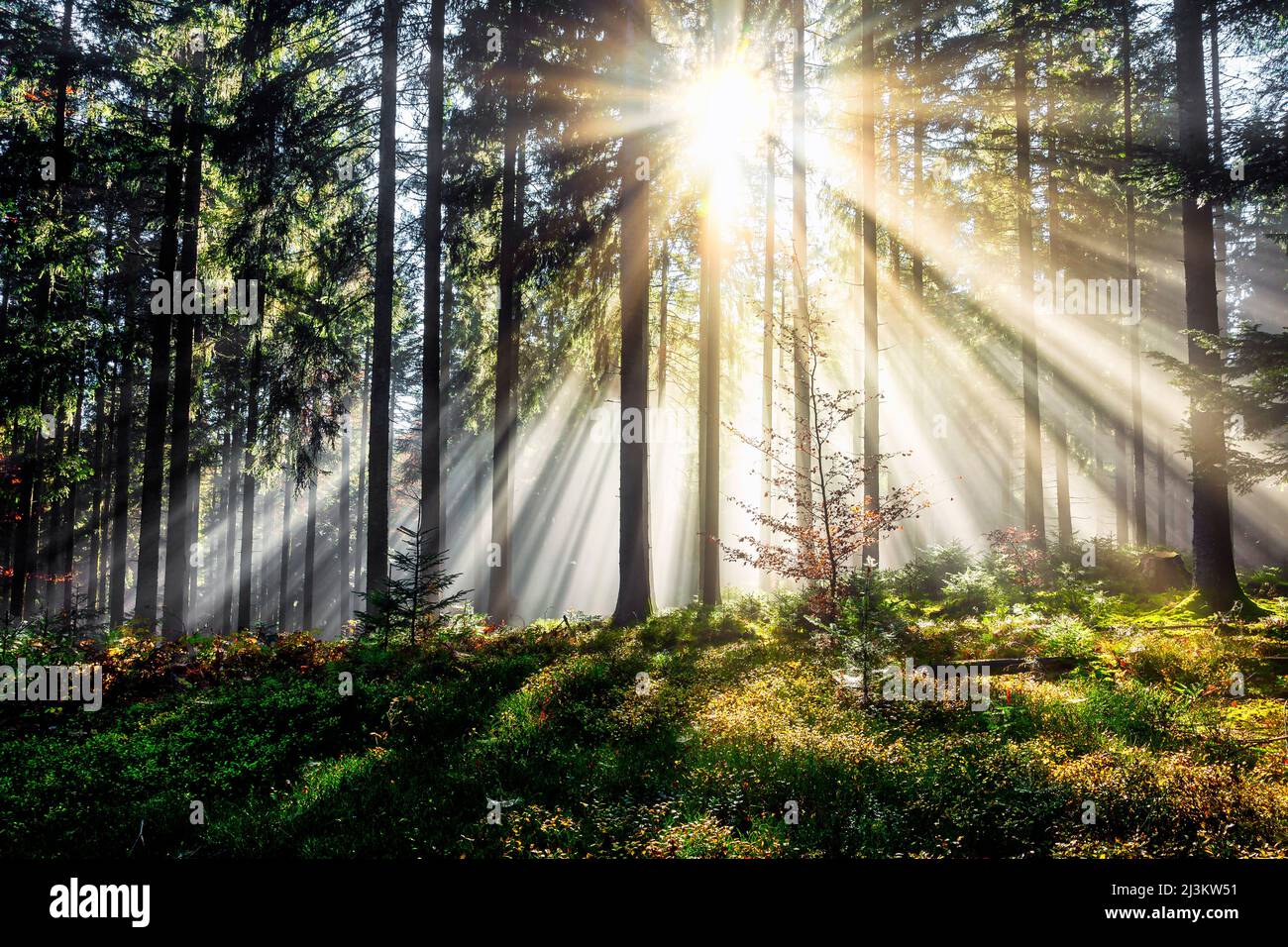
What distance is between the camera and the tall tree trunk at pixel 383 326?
12.6m

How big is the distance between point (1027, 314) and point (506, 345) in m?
13.8

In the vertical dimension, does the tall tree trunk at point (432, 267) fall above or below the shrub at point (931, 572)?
above

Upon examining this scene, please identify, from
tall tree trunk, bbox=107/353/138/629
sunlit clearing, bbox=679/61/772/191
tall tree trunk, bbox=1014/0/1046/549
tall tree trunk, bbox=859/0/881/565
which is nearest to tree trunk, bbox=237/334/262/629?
tall tree trunk, bbox=107/353/138/629

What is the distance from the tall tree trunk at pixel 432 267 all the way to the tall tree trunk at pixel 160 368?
20.1ft

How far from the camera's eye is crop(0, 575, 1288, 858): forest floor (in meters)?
4.13

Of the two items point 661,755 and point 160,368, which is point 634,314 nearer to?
point 661,755

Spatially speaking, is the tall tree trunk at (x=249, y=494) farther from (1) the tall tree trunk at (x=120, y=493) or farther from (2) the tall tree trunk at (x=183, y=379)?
(1) the tall tree trunk at (x=120, y=493)

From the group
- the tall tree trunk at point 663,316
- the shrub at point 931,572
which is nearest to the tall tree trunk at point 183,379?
the tall tree trunk at point 663,316

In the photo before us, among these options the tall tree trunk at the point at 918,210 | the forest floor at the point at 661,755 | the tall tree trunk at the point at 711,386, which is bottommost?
the forest floor at the point at 661,755

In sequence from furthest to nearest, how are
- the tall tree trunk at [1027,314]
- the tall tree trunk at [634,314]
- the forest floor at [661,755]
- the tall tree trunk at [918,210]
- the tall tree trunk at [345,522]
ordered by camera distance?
the tall tree trunk at [345,522]
the tall tree trunk at [1027,314]
the tall tree trunk at [918,210]
the tall tree trunk at [634,314]
the forest floor at [661,755]

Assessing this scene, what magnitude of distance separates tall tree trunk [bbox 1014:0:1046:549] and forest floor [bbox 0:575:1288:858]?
21.2 feet

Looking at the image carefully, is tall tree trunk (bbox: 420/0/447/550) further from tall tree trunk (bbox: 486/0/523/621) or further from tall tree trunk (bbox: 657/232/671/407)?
tall tree trunk (bbox: 657/232/671/407)
